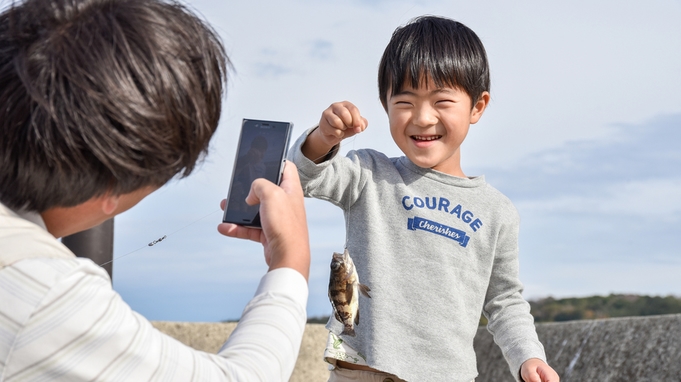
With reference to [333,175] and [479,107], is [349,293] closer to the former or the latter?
[333,175]

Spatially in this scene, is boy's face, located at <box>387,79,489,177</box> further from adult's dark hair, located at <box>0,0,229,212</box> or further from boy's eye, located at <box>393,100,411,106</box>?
adult's dark hair, located at <box>0,0,229,212</box>

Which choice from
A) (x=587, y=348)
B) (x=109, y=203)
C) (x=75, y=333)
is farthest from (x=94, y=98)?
(x=587, y=348)

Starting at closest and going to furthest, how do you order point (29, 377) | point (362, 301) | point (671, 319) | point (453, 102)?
point (29, 377) → point (362, 301) → point (453, 102) → point (671, 319)

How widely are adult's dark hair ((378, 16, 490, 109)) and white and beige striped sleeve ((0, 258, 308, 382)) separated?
1863mm

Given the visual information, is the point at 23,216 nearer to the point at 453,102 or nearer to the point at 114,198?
the point at 114,198

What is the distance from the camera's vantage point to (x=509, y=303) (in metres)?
3.22

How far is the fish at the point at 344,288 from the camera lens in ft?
8.38

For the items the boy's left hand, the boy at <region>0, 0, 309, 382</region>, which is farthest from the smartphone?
the boy's left hand

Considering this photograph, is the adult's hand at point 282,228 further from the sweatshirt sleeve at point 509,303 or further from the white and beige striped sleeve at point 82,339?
the sweatshirt sleeve at point 509,303

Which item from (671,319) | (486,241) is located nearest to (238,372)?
(486,241)

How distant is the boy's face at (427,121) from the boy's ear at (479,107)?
18 cm

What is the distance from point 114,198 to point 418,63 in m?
1.77

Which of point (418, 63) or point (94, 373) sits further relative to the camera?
point (418, 63)

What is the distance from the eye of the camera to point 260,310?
60.6 inches
